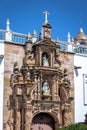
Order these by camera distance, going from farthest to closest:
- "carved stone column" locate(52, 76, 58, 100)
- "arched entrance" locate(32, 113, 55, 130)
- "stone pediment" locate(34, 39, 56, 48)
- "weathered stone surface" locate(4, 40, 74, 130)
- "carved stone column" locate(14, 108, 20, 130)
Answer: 1. "carved stone column" locate(52, 76, 58, 100)
2. "stone pediment" locate(34, 39, 56, 48)
3. "arched entrance" locate(32, 113, 55, 130)
4. "weathered stone surface" locate(4, 40, 74, 130)
5. "carved stone column" locate(14, 108, 20, 130)

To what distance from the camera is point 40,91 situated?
72.1 ft

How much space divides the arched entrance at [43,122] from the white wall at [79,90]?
191 centimetres

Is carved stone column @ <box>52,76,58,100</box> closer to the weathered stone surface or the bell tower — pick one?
the weathered stone surface

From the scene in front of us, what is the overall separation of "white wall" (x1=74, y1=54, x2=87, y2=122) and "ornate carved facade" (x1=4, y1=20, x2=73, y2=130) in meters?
0.96

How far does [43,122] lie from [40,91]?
1901 millimetres

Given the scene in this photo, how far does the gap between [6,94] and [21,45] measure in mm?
3001

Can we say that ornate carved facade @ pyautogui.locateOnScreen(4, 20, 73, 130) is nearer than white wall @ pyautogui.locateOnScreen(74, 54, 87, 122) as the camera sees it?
Yes

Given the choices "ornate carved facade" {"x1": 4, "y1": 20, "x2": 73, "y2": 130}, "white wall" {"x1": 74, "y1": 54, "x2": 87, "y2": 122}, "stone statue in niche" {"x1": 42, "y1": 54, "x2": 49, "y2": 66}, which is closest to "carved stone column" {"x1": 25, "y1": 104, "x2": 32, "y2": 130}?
"ornate carved facade" {"x1": 4, "y1": 20, "x2": 73, "y2": 130}

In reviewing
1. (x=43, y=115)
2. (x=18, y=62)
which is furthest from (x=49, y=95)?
(x=18, y=62)

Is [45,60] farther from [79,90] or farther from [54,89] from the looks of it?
[79,90]

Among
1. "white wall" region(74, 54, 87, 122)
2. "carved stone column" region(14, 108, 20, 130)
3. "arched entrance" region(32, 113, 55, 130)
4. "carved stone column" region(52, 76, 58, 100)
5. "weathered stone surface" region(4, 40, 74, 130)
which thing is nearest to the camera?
"carved stone column" region(14, 108, 20, 130)

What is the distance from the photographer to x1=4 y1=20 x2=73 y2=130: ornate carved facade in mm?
21266

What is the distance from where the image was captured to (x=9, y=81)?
21359mm

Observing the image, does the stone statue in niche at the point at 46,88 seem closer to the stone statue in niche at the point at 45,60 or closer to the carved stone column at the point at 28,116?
the stone statue in niche at the point at 45,60
